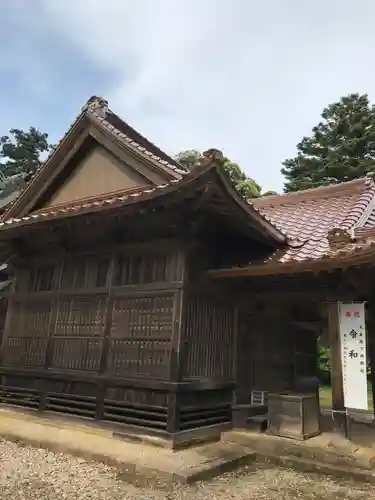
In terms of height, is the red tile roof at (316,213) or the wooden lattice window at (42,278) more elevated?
the red tile roof at (316,213)

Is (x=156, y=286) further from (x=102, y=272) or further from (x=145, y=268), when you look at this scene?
(x=102, y=272)

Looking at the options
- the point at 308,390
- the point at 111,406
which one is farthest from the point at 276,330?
the point at 111,406

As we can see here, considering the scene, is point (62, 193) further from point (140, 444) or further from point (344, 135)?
point (344, 135)

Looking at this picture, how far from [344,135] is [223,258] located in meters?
21.8

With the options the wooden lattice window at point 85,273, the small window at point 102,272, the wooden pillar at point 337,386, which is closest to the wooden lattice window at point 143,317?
the small window at point 102,272

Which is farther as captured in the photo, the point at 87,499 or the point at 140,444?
the point at 140,444

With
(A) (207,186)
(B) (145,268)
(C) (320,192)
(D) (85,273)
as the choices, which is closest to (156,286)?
(B) (145,268)

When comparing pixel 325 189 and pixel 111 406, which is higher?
pixel 325 189

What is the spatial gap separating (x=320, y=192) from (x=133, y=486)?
8442mm

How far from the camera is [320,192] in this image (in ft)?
36.2

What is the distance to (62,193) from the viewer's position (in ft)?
31.5

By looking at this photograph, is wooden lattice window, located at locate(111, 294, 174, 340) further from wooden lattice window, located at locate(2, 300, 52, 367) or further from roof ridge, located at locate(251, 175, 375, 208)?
roof ridge, located at locate(251, 175, 375, 208)

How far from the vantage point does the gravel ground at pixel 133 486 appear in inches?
181

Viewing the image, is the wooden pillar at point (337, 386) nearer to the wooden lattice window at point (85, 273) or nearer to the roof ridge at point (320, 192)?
the wooden lattice window at point (85, 273)
